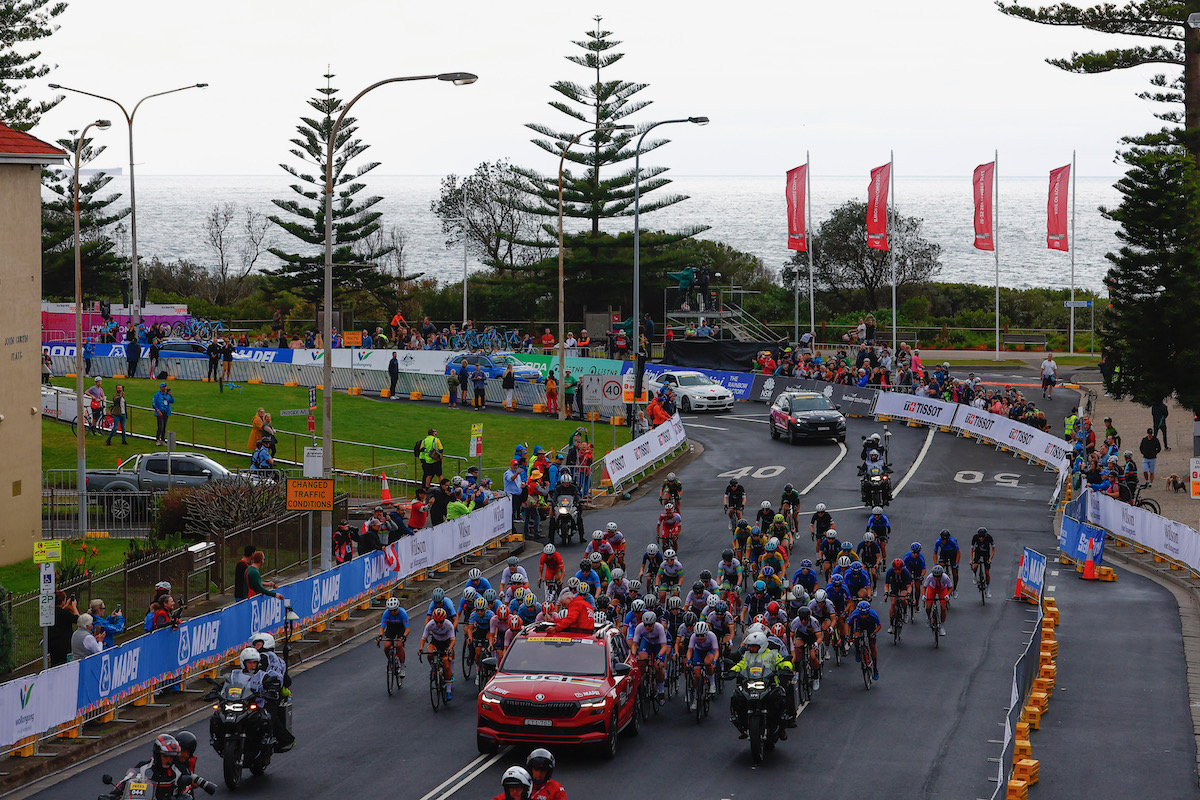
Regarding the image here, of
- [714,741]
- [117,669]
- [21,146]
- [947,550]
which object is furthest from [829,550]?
[21,146]

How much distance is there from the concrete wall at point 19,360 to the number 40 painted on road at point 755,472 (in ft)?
57.5

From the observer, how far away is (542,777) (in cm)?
1038

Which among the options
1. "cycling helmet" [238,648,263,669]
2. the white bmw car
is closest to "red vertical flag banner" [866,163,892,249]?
the white bmw car

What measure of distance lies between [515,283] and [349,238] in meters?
10.4

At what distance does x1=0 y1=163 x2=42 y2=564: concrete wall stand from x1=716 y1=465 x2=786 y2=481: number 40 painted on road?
17527mm

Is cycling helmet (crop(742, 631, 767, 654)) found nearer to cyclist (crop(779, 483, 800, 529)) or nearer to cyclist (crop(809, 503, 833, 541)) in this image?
cyclist (crop(809, 503, 833, 541))

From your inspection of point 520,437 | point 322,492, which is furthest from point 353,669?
point 520,437

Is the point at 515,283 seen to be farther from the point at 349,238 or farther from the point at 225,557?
the point at 225,557

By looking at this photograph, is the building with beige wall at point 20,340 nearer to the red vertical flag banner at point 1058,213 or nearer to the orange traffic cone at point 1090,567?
the orange traffic cone at point 1090,567

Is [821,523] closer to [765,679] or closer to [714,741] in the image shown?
[714,741]

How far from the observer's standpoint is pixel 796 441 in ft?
141

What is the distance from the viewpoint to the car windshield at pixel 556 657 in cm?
1670

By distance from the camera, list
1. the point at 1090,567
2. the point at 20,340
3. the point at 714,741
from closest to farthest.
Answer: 1. the point at 714,741
2. the point at 1090,567
3. the point at 20,340

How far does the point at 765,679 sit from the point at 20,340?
789 inches
